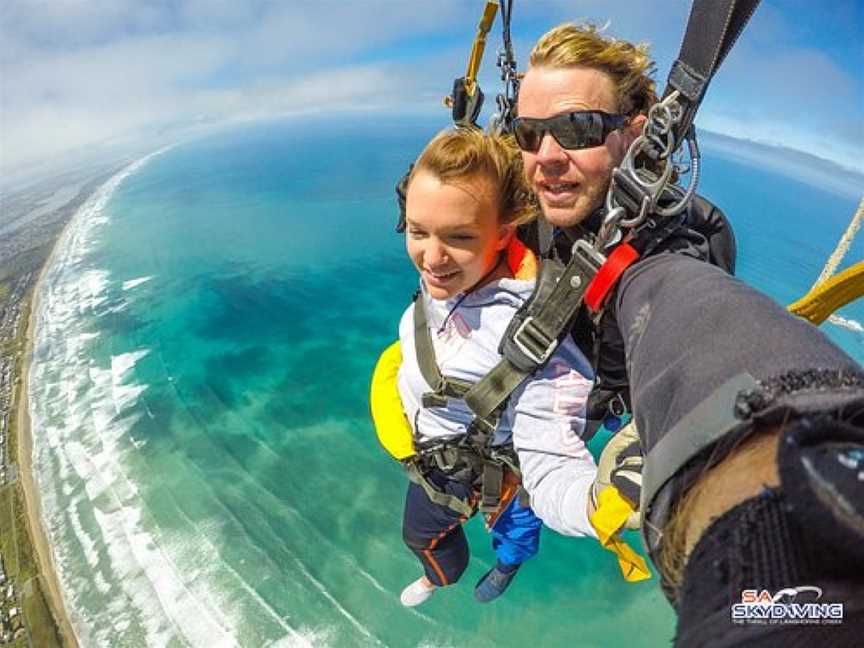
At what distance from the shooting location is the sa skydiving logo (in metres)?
0.58

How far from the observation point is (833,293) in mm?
1969

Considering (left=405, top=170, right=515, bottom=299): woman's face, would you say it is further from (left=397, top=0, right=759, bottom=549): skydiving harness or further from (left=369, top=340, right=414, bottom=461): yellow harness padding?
(left=369, top=340, right=414, bottom=461): yellow harness padding

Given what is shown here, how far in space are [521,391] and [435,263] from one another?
71cm

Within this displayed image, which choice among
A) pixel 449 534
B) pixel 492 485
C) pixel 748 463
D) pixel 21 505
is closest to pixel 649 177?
pixel 748 463

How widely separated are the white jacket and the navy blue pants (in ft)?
4.84

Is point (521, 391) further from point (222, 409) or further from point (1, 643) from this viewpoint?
point (222, 409)

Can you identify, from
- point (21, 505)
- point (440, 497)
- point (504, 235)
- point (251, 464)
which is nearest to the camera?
point (504, 235)

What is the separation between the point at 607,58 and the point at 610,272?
1.00 m

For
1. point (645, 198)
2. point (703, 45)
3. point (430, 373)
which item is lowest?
point (430, 373)

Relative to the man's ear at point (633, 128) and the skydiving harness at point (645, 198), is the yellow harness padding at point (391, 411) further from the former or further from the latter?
the man's ear at point (633, 128)

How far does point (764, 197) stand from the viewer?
99.1 metres

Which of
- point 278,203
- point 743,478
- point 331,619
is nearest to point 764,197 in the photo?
point 278,203

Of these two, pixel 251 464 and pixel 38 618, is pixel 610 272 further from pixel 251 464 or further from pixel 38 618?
pixel 251 464

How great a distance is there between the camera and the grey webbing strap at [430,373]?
91.6 inches
